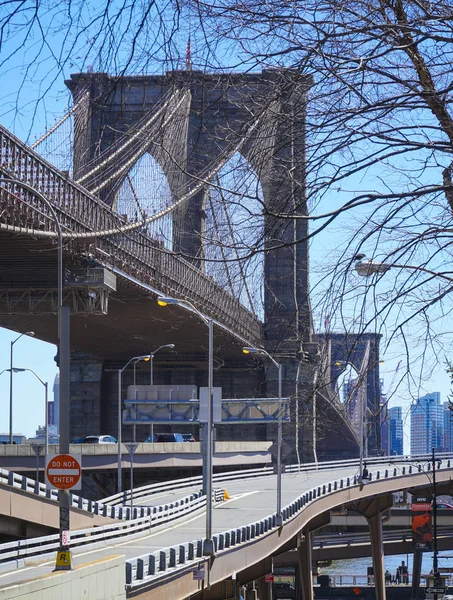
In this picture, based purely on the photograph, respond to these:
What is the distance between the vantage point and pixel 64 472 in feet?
74.5

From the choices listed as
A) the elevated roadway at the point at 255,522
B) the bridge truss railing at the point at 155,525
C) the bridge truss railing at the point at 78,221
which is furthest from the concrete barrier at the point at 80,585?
the bridge truss railing at the point at 78,221

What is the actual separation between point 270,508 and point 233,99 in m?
39.5

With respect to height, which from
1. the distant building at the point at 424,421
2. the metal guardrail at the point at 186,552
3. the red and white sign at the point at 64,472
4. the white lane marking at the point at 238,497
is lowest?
the white lane marking at the point at 238,497

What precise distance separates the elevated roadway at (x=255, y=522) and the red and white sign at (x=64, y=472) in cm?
178

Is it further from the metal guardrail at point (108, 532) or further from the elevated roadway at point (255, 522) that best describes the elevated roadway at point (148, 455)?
the metal guardrail at point (108, 532)

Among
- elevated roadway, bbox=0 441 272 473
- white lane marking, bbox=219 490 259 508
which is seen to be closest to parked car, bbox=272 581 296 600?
elevated roadway, bbox=0 441 272 473

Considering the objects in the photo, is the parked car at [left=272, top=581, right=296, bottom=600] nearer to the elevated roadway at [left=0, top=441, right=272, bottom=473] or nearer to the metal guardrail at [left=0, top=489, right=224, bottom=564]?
the elevated roadway at [left=0, top=441, right=272, bottom=473]

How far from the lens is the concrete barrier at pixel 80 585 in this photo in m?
16.6

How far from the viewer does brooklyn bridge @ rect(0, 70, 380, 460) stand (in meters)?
8.79

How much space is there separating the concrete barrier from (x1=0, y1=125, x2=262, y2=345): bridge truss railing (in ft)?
31.9

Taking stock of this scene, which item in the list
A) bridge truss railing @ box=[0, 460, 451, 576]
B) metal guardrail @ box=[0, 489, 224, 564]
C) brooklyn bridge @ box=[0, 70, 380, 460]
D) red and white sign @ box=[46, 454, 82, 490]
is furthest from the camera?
metal guardrail @ box=[0, 489, 224, 564]

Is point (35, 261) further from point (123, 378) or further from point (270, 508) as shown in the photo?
point (123, 378)

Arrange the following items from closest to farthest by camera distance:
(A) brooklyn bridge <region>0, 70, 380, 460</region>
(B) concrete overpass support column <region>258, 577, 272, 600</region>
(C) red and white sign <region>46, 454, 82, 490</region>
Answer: (A) brooklyn bridge <region>0, 70, 380, 460</region>
(C) red and white sign <region>46, 454, 82, 490</region>
(B) concrete overpass support column <region>258, 577, 272, 600</region>

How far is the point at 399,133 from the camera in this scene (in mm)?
8836
